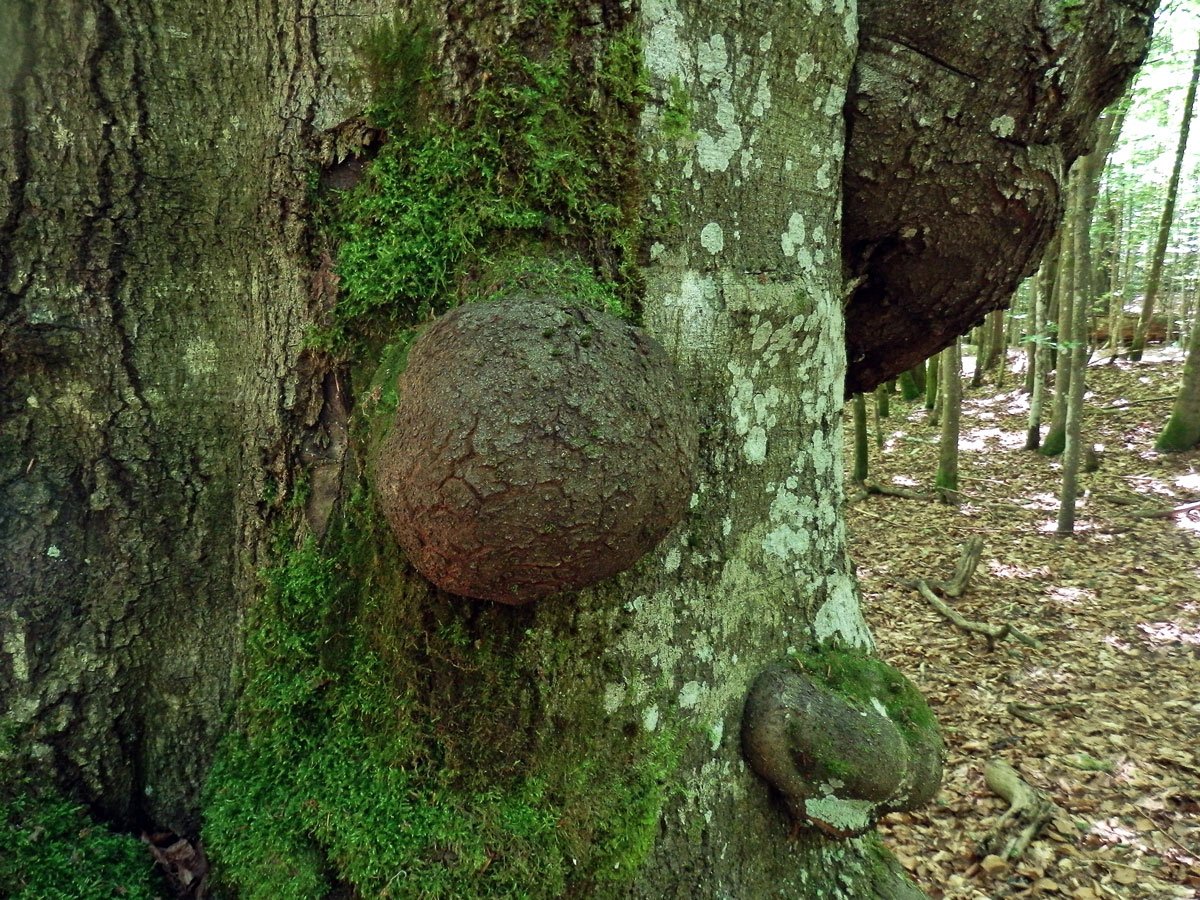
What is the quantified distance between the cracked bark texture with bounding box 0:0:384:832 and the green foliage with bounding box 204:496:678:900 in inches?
6.6

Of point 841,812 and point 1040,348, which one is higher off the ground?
point 841,812

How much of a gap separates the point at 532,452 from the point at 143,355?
3.13 feet

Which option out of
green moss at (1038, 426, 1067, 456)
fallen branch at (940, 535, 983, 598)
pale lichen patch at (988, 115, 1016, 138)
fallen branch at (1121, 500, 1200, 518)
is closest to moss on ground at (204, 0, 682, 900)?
pale lichen patch at (988, 115, 1016, 138)

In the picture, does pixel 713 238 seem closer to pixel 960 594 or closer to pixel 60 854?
pixel 60 854

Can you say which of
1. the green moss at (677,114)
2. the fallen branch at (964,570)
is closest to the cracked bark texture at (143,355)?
the green moss at (677,114)

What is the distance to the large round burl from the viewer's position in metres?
1.08

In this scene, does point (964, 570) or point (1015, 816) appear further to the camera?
point (964, 570)

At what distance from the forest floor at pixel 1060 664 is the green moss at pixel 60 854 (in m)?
3.49


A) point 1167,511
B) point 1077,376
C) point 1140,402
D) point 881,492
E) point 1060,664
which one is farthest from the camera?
point 1140,402

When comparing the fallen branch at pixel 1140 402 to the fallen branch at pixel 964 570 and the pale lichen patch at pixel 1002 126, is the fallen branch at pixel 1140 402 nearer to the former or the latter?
the fallen branch at pixel 964 570

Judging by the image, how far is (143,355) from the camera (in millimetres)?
1485

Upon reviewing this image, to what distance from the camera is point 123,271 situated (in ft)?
4.79

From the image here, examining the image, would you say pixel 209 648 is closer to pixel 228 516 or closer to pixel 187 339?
pixel 228 516

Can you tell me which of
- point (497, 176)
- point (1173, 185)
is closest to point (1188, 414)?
point (1173, 185)
